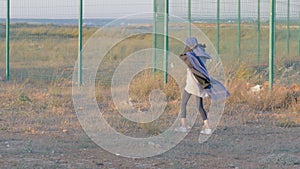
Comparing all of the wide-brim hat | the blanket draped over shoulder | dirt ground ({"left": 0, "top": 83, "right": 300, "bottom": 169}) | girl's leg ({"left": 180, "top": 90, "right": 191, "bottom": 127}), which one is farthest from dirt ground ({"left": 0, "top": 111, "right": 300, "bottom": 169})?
the wide-brim hat

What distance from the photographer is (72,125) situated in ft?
38.6

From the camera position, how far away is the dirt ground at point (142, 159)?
871 cm

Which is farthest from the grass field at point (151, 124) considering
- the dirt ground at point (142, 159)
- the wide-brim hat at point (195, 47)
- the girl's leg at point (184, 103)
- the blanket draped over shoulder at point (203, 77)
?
the wide-brim hat at point (195, 47)

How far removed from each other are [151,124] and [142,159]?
2435 mm

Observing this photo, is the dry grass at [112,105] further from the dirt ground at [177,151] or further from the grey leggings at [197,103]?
the dirt ground at [177,151]

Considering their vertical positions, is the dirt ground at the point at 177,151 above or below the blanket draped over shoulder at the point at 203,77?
below

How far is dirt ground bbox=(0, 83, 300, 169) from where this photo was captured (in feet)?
28.6

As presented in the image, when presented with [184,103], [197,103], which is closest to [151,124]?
[184,103]

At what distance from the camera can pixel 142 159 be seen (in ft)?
29.6

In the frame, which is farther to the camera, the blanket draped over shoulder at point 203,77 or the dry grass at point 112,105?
the dry grass at point 112,105

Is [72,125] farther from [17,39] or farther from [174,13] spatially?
[17,39]

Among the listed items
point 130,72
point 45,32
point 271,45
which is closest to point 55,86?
point 130,72

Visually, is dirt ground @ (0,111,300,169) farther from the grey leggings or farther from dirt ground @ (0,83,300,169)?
the grey leggings

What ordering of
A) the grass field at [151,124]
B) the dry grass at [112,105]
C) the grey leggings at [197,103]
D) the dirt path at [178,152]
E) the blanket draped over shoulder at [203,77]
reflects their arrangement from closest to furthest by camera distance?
A: 1. the dirt path at [178,152]
2. the grass field at [151,124]
3. the blanket draped over shoulder at [203,77]
4. the grey leggings at [197,103]
5. the dry grass at [112,105]
